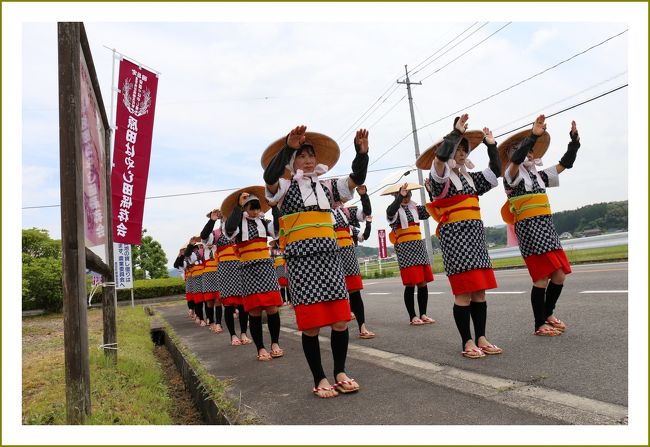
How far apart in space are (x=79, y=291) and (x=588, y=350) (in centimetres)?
430

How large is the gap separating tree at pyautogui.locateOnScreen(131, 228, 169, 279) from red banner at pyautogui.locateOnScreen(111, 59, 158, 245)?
117 feet

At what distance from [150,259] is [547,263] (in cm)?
4142

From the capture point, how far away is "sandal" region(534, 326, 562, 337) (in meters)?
5.04

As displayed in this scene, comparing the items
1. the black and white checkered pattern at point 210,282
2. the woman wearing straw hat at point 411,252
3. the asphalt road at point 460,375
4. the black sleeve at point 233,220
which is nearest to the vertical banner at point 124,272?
the black and white checkered pattern at point 210,282

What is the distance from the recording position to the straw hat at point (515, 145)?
5512 mm

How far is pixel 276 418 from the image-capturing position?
11.2 feet

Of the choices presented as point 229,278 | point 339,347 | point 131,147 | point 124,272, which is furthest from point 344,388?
point 124,272

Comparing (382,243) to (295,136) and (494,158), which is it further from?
(295,136)

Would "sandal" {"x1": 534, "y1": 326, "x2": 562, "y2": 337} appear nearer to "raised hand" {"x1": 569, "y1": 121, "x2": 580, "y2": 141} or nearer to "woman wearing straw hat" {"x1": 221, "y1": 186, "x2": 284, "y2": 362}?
"raised hand" {"x1": 569, "y1": 121, "x2": 580, "y2": 141}

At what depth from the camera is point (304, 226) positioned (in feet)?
13.1

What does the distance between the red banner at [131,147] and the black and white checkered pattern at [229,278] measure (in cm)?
147

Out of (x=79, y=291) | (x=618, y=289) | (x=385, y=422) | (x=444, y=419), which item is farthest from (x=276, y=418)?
(x=618, y=289)

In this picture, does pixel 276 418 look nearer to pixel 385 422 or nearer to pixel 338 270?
pixel 385 422

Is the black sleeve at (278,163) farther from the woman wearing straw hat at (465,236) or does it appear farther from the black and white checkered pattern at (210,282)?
the black and white checkered pattern at (210,282)
